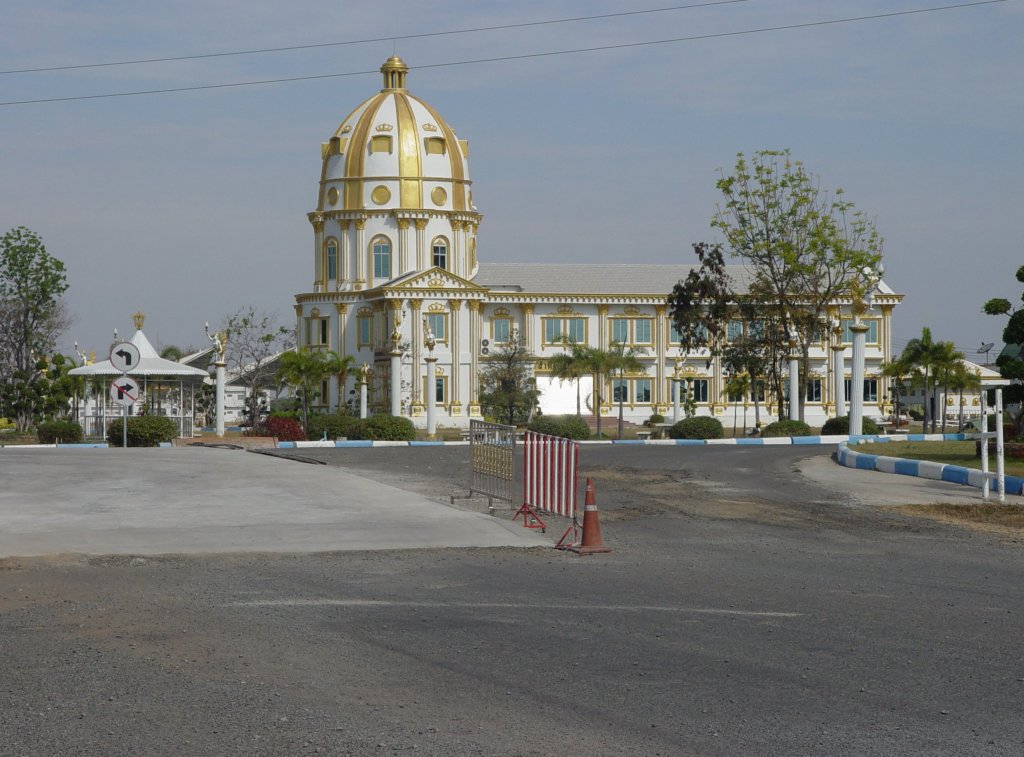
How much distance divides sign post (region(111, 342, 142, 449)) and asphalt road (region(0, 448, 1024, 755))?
1837 cm

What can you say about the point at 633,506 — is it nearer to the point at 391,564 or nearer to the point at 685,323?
the point at 391,564

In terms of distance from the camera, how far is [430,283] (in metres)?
79.8

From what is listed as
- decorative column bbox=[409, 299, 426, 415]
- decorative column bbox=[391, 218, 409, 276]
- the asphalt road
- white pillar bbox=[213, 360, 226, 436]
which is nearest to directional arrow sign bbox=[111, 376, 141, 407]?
the asphalt road

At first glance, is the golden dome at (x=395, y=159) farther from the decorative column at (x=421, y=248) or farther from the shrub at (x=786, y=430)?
the shrub at (x=786, y=430)

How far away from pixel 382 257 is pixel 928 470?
6096 cm

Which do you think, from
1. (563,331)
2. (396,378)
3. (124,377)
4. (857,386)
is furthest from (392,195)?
(124,377)

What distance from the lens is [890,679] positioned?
793cm

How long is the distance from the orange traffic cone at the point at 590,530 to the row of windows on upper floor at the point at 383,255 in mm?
69236

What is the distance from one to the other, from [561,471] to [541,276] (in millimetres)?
71896

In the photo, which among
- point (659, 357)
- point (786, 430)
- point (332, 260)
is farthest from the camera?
point (659, 357)

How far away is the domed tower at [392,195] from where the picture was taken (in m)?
83.8

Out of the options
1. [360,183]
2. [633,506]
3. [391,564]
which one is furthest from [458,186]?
[391,564]

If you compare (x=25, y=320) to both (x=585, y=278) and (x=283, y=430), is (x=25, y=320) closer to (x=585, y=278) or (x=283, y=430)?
(x=283, y=430)

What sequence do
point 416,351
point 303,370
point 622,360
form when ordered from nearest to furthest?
point 303,370, point 622,360, point 416,351
